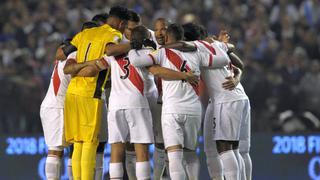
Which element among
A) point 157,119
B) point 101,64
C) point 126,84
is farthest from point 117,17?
point 157,119

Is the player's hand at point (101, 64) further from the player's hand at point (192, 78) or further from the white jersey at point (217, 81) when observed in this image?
the white jersey at point (217, 81)

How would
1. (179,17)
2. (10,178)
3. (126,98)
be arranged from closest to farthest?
(126,98)
(10,178)
(179,17)

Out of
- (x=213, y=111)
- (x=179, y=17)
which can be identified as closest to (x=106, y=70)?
(x=213, y=111)

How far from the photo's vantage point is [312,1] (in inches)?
810

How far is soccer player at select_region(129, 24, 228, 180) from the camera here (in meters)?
11.8

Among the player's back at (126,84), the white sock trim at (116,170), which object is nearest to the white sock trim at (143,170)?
the white sock trim at (116,170)

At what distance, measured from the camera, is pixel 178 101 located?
468 inches

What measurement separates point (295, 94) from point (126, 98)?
508 cm

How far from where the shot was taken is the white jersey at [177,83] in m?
11.9

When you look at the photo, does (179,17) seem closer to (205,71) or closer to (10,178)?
(10,178)

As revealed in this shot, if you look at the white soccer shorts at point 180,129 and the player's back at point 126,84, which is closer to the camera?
the white soccer shorts at point 180,129

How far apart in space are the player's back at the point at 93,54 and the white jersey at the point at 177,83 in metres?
0.51

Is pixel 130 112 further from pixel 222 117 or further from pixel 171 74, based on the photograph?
pixel 222 117

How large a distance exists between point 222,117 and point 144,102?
38.6 inches
